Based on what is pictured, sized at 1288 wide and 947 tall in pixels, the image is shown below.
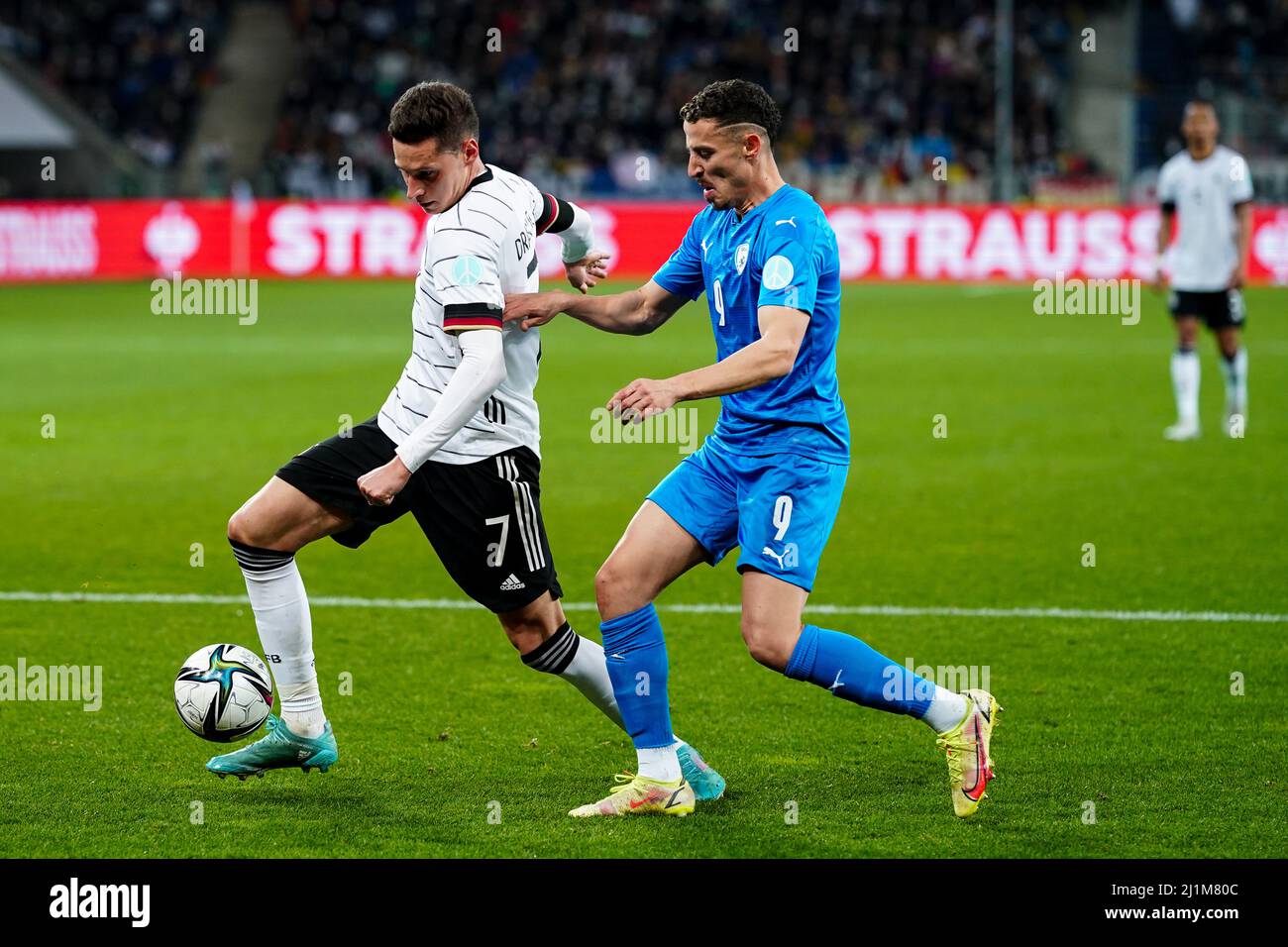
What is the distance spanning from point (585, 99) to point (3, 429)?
23.4 m

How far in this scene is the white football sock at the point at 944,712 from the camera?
16.0 feet

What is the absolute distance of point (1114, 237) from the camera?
26781 millimetres

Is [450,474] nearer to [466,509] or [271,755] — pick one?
[466,509]

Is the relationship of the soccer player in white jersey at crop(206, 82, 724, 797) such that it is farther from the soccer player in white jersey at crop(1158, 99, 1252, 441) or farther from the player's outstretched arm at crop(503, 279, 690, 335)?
the soccer player in white jersey at crop(1158, 99, 1252, 441)

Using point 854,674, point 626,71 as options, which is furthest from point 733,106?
point 626,71

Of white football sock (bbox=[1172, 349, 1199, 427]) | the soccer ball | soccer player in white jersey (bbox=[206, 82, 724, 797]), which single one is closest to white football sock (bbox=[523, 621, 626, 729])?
soccer player in white jersey (bbox=[206, 82, 724, 797])

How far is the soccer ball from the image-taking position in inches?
203

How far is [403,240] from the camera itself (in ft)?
95.9

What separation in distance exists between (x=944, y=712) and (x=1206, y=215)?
8.88 m

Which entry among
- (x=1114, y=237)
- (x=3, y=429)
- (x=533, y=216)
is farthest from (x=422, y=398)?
(x=1114, y=237)

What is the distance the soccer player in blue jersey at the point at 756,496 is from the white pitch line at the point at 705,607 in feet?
8.08

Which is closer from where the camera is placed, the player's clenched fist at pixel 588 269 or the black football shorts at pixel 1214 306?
the player's clenched fist at pixel 588 269

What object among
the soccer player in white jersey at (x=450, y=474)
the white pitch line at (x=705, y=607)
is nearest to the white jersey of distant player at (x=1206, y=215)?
the white pitch line at (x=705, y=607)

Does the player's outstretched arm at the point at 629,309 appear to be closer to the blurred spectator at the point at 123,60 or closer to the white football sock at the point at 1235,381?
the white football sock at the point at 1235,381
